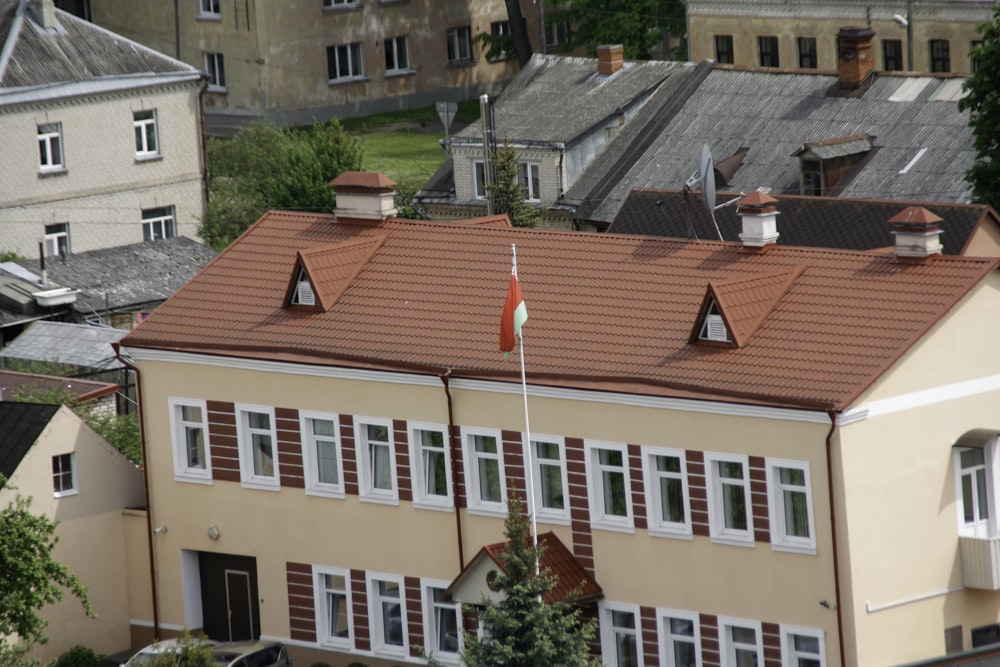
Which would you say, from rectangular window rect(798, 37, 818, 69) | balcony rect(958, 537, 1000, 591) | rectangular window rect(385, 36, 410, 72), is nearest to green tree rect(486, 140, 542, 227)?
rectangular window rect(798, 37, 818, 69)

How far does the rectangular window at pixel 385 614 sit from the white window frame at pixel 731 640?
7487mm

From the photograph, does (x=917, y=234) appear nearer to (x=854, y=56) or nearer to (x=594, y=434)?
(x=594, y=434)

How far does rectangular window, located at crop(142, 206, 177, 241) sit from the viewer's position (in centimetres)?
7851

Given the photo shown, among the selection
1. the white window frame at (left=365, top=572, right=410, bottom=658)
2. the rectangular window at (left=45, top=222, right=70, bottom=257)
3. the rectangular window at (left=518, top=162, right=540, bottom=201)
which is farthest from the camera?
the rectangular window at (left=45, top=222, right=70, bottom=257)

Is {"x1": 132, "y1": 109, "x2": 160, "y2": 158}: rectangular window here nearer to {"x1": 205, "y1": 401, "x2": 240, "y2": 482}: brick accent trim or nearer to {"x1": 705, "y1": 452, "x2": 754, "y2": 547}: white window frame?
{"x1": 205, "y1": 401, "x2": 240, "y2": 482}: brick accent trim

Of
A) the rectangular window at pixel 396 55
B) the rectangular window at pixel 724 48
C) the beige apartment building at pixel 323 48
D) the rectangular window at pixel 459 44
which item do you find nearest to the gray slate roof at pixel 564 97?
the rectangular window at pixel 724 48

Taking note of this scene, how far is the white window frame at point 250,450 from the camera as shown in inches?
1875

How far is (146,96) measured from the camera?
77875mm

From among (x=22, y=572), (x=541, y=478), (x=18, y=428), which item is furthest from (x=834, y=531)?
(x=18, y=428)

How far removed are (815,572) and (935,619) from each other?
98.9 inches

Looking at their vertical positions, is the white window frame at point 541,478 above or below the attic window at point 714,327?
below

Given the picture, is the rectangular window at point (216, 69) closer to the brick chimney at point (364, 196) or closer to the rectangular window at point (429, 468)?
the brick chimney at point (364, 196)

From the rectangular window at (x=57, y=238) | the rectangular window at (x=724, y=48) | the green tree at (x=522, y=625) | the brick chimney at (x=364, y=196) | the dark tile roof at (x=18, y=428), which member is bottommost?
the green tree at (x=522, y=625)

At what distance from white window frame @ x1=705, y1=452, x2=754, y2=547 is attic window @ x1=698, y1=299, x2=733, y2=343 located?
7.16 ft
